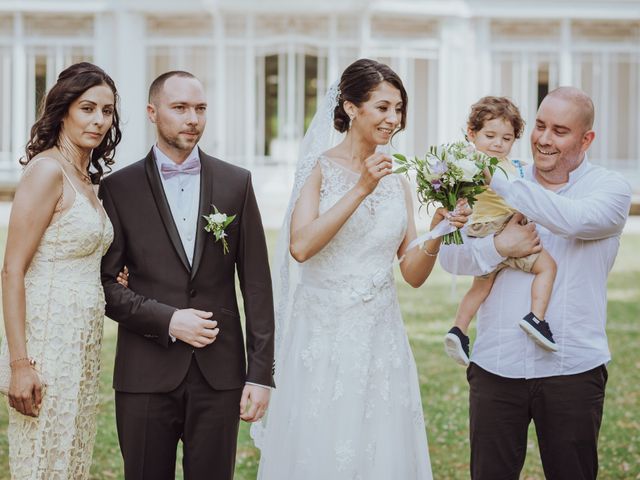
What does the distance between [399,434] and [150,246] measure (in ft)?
4.98

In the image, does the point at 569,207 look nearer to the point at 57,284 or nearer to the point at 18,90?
the point at 57,284

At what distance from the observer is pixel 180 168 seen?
14.4ft

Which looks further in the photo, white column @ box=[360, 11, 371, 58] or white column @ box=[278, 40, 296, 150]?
white column @ box=[360, 11, 371, 58]

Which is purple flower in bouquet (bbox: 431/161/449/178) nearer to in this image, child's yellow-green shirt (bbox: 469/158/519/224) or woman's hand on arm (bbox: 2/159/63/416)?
child's yellow-green shirt (bbox: 469/158/519/224)

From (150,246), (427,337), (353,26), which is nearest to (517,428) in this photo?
(150,246)

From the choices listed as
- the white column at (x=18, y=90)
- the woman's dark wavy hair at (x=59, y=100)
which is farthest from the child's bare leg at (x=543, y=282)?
the white column at (x=18, y=90)

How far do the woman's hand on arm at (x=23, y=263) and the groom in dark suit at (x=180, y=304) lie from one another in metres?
0.31

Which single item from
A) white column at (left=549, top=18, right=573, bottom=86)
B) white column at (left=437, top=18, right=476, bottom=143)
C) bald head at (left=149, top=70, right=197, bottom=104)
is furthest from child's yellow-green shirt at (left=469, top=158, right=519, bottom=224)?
white column at (left=549, top=18, right=573, bottom=86)

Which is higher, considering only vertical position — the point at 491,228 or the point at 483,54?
the point at 483,54

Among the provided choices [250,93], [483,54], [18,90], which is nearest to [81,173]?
[250,93]

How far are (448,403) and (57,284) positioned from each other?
5060mm

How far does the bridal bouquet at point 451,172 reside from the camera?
4.41 metres

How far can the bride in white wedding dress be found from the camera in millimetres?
4746

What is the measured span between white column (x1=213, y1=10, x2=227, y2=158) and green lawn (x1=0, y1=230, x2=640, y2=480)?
10.3m
